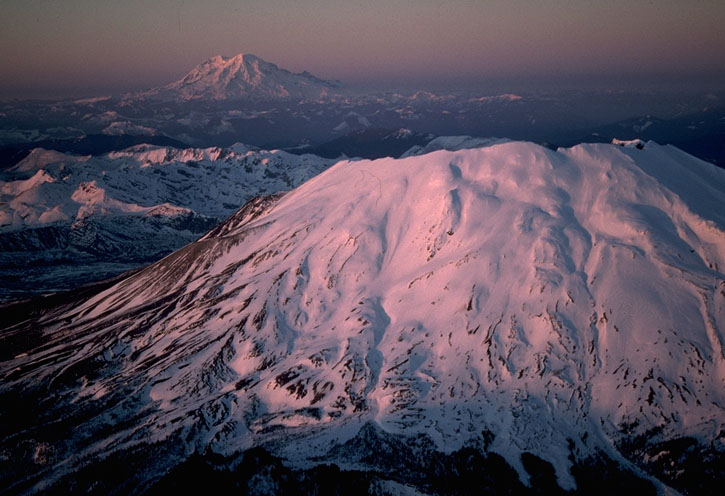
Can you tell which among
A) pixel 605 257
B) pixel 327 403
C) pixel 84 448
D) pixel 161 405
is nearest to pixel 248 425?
pixel 327 403

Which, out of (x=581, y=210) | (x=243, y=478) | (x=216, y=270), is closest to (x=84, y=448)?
(x=243, y=478)

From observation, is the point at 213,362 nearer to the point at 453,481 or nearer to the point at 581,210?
the point at 453,481

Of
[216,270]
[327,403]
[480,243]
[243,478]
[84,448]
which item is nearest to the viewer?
[243,478]

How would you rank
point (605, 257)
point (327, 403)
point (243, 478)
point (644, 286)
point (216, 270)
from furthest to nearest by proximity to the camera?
point (216, 270), point (605, 257), point (644, 286), point (327, 403), point (243, 478)

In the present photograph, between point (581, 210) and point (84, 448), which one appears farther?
point (581, 210)

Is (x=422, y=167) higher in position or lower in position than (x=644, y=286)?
higher

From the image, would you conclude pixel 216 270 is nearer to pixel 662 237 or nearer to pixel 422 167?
pixel 422 167

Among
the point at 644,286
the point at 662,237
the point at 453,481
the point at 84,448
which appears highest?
the point at 662,237
